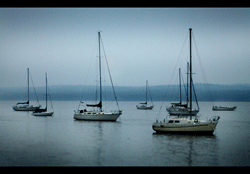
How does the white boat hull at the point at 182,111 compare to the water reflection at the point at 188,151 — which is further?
the white boat hull at the point at 182,111

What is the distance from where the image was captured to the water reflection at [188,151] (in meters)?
15.1

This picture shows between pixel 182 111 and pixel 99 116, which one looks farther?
pixel 182 111

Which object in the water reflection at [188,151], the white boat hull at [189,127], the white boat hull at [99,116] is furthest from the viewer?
the white boat hull at [99,116]

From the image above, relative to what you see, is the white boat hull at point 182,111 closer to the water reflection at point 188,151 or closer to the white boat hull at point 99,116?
the white boat hull at point 99,116

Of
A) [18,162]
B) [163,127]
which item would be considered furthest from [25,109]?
[18,162]

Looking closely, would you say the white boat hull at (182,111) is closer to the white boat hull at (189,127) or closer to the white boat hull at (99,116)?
the white boat hull at (99,116)

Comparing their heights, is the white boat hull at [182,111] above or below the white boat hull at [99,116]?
below

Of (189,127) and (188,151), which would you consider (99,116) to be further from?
(188,151)

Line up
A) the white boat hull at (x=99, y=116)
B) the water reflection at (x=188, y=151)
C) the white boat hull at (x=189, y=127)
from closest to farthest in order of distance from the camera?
the water reflection at (x=188, y=151) < the white boat hull at (x=189, y=127) < the white boat hull at (x=99, y=116)

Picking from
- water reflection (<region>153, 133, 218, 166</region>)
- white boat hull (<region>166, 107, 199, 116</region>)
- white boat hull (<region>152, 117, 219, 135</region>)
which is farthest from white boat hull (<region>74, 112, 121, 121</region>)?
white boat hull (<region>166, 107, 199, 116</region>)

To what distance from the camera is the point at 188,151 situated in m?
18.5

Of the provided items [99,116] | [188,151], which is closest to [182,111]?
[99,116]

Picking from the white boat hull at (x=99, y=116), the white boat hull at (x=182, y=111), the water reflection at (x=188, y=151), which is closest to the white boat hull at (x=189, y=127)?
the water reflection at (x=188, y=151)
